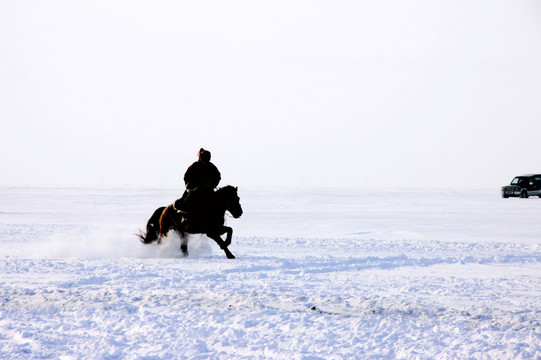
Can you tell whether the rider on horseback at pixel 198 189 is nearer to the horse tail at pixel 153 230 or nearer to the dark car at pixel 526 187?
the horse tail at pixel 153 230

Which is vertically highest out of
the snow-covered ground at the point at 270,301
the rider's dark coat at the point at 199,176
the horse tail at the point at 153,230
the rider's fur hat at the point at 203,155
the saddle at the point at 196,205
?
the rider's fur hat at the point at 203,155

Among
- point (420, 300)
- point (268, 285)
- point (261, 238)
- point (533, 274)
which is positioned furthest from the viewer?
point (261, 238)

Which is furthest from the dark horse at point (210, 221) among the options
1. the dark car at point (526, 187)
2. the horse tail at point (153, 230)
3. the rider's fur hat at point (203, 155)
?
the dark car at point (526, 187)

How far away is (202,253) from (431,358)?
8567mm

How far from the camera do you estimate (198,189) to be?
12117 millimetres

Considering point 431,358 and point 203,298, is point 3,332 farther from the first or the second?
point 431,358

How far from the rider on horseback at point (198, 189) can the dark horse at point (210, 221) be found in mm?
93

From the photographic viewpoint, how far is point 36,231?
18547mm

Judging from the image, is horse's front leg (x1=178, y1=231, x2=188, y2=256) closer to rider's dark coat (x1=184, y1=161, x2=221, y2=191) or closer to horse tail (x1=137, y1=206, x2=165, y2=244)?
horse tail (x1=137, y1=206, x2=165, y2=244)

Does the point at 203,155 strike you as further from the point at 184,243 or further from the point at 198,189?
the point at 184,243

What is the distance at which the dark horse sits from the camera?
12008 millimetres

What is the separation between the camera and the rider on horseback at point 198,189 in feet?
39.6

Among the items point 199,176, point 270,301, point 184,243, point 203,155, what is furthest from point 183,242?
point 270,301

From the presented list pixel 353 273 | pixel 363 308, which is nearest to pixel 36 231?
pixel 353 273
